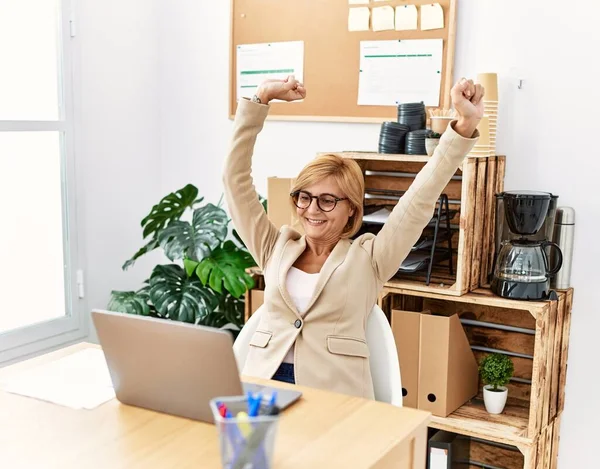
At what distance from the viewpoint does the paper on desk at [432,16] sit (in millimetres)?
2846

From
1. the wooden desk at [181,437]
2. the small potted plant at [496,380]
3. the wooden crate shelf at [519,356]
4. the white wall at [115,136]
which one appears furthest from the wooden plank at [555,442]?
the white wall at [115,136]

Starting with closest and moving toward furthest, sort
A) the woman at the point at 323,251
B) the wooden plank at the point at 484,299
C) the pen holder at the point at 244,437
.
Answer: the pen holder at the point at 244,437, the woman at the point at 323,251, the wooden plank at the point at 484,299

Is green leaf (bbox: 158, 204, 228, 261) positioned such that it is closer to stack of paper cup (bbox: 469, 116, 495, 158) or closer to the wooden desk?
stack of paper cup (bbox: 469, 116, 495, 158)

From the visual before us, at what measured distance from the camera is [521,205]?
8.28 ft

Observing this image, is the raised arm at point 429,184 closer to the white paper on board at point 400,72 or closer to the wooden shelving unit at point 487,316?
the wooden shelving unit at point 487,316

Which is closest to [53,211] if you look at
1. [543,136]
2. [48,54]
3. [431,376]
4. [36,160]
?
[36,160]

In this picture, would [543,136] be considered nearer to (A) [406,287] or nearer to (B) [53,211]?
(A) [406,287]

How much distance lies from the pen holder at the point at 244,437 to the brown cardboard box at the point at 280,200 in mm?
1647

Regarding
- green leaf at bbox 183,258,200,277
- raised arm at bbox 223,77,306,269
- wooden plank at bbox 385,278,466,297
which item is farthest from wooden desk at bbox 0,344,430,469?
green leaf at bbox 183,258,200,277

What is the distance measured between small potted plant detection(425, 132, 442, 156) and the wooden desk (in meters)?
1.17

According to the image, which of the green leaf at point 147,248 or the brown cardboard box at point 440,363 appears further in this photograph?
the green leaf at point 147,248

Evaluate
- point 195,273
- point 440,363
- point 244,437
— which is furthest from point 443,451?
point 244,437

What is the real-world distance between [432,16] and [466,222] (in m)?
0.83

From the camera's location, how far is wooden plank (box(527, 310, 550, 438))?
2457 millimetres
